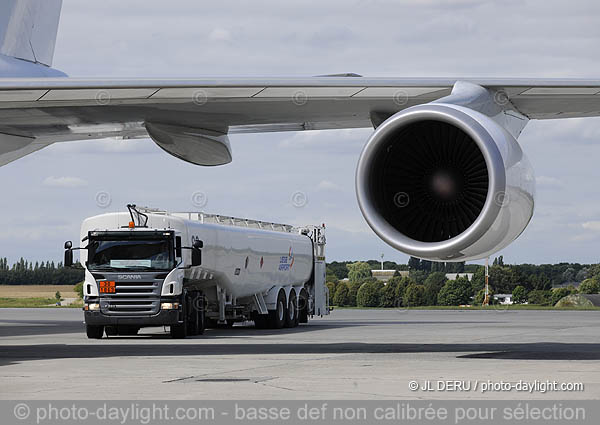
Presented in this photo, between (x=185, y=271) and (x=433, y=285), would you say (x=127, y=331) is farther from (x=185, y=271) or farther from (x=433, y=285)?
(x=433, y=285)

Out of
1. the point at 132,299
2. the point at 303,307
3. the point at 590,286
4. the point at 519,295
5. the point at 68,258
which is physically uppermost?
the point at 590,286

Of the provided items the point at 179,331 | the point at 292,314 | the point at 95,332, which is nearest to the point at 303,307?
the point at 292,314

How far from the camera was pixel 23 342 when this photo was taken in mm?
22688

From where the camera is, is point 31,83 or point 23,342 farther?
point 23,342

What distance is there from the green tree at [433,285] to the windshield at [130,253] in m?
36.3

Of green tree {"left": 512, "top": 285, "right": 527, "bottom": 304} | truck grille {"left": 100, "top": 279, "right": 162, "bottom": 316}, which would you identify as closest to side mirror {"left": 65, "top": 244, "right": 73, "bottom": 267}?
truck grille {"left": 100, "top": 279, "right": 162, "bottom": 316}

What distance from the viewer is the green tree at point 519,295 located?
61.0 m

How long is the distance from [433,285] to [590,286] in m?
13.7

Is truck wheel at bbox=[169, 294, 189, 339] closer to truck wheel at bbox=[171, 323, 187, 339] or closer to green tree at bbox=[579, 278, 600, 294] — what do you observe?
truck wheel at bbox=[171, 323, 187, 339]

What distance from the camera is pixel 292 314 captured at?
102 feet

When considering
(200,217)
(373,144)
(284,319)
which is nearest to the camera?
(373,144)
